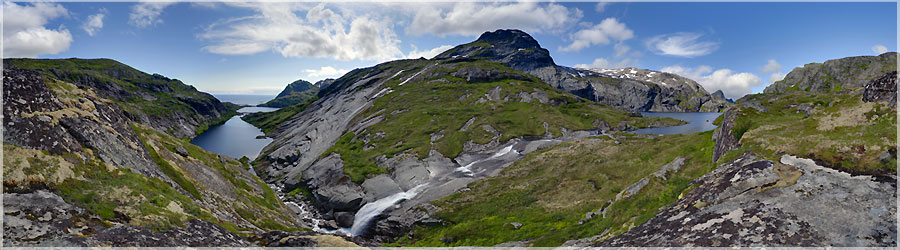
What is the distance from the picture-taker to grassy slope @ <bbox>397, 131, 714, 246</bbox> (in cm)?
2441

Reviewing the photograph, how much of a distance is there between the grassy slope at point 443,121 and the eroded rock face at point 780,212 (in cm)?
6689

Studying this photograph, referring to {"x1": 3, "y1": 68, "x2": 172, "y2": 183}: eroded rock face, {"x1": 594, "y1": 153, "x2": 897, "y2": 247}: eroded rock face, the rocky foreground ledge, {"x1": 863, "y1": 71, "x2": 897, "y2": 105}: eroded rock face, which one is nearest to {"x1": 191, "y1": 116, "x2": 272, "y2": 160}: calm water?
{"x1": 3, "y1": 68, "x2": 172, "y2": 183}: eroded rock face

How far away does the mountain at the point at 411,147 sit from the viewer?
63750mm

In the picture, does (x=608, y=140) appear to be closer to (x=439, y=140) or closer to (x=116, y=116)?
(x=439, y=140)

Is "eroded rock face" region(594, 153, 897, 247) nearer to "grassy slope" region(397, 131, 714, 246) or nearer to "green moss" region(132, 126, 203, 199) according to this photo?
"grassy slope" region(397, 131, 714, 246)

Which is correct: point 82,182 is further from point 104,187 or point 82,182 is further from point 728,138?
point 728,138

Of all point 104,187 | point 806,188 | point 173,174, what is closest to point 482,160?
point 173,174

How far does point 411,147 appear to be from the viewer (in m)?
90.4

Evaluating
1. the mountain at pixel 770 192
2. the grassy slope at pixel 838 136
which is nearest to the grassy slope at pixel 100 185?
the mountain at pixel 770 192

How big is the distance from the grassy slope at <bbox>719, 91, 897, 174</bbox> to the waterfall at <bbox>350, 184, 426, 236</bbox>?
49.0 m

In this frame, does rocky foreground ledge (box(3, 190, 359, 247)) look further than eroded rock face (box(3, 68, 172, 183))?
No

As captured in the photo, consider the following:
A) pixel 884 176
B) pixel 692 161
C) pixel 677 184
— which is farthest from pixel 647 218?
pixel 692 161

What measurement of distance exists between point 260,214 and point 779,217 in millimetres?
50335

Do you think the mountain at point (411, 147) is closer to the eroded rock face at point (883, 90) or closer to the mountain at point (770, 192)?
the mountain at point (770, 192)
